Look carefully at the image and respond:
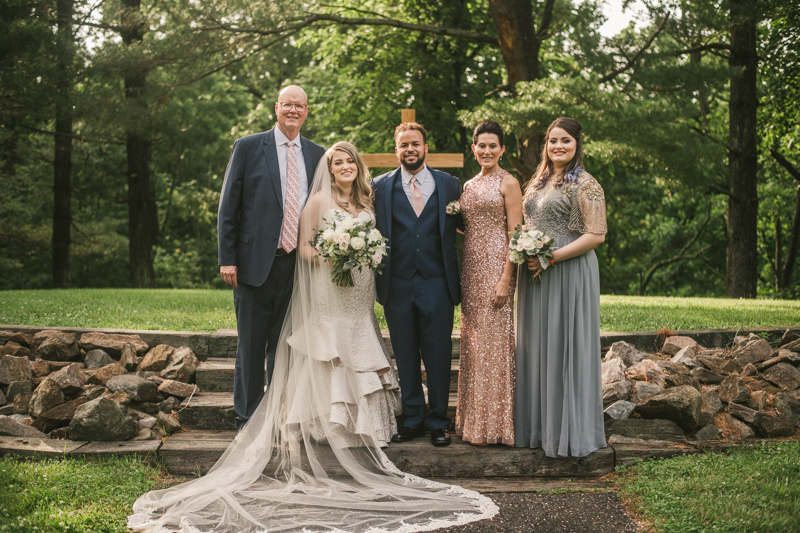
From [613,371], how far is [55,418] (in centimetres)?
465

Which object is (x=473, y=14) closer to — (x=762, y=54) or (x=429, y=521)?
(x=762, y=54)

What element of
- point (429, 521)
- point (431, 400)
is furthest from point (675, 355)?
point (429, 521)

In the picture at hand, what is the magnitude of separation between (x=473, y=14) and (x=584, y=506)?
540 inches

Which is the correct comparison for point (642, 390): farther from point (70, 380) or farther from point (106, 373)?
point (70, 380)

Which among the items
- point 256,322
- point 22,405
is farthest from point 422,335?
point 22,405

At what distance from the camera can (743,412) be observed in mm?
4895

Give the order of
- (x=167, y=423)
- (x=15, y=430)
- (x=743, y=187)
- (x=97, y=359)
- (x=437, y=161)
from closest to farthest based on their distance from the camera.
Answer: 1. (x=15, y=430)
2. (x=167, y=423)
3. (x=97, y=359)
4. (x=437, y=161)
5. (x=743, y=187)

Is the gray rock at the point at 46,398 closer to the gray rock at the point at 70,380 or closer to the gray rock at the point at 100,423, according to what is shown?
the gray rock at the point at 70,380

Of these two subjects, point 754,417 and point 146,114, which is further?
point 146,114

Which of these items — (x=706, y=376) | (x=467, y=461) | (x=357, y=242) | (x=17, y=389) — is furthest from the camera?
(x=706, y=376)

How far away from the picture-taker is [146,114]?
41.0ft

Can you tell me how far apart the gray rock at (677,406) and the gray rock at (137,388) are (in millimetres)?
4057

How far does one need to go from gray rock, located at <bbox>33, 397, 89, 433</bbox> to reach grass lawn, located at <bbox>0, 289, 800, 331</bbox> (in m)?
1.78

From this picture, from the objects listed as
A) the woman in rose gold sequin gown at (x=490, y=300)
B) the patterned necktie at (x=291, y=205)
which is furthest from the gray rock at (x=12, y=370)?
the woman in rose gold sequin gown at (x=490, y=300)
